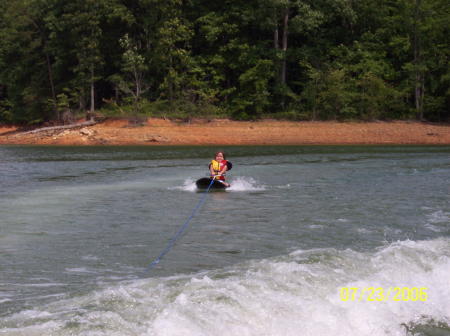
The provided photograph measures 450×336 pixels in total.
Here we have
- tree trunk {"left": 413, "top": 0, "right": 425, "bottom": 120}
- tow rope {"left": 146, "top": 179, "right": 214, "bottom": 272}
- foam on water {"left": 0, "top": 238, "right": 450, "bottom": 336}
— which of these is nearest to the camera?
foam on water {"left": 0, "top": 238, "right": 450, "bottom": 336}

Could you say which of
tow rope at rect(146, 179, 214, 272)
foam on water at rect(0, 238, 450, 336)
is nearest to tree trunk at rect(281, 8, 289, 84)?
tow rope at rect(146, 179, 214, 272)

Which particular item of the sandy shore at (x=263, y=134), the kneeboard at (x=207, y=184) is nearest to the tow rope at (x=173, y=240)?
the kneeboard at (x=207, y=184)

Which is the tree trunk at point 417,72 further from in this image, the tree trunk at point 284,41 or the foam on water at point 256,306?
the foam on water at point 256,306

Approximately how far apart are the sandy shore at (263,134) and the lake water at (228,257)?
19183 mm

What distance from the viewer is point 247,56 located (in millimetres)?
43438

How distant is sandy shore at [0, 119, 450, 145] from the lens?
37250 mm

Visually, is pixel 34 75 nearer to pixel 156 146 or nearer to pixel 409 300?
pixel 156 146

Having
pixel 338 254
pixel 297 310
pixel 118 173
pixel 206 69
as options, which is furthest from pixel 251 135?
pixel 297 310

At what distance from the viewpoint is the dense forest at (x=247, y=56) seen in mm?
41500

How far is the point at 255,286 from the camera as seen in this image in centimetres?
642
